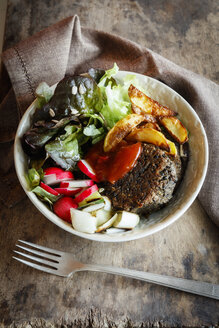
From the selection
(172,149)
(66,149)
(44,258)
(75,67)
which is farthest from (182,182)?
(75,67)

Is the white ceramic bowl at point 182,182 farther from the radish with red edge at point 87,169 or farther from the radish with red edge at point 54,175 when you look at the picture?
the radish with red edge at point 87,169

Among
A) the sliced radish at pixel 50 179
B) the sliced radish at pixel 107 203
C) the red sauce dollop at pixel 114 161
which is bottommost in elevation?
the sliced radish at pixel 107 203

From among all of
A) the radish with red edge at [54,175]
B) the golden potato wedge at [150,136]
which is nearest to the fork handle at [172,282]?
the radish with red edge at [54,175]

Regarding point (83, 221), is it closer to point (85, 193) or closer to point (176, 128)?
point (85, 193)

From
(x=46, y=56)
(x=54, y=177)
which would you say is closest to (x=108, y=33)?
(x=46, y=56)

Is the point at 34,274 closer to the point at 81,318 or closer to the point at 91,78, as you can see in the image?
the point at 81,318
